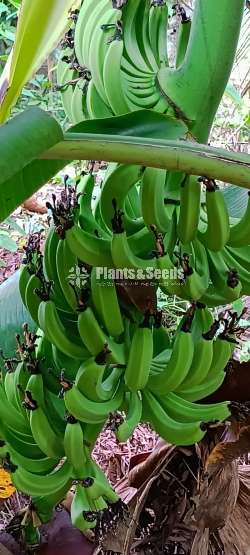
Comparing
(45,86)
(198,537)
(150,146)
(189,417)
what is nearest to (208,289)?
(189,417)

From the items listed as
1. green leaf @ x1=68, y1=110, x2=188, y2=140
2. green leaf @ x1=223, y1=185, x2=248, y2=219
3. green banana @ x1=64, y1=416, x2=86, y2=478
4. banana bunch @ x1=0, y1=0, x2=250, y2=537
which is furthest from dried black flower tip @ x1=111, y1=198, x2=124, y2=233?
green leaf @ x1=223, y1=185, x2=248, y2=219

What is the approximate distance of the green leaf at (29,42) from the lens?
603 mm

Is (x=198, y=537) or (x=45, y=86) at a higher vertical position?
(x=45, y=86)

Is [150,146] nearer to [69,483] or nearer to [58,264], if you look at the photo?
[58,264]

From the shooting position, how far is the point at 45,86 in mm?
2357

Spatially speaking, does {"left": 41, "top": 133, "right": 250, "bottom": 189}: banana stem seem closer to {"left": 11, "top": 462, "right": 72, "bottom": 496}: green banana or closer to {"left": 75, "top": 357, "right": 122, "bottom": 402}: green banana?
{"left": 75, "top": 357, "right": 122, "bottom": 402}: green banana

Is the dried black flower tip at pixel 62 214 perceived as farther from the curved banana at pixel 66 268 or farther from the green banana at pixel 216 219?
the green banana at pixel 216 219

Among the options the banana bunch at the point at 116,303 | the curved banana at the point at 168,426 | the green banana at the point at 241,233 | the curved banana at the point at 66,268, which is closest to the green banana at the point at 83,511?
the banana bunch at the point at 116,303

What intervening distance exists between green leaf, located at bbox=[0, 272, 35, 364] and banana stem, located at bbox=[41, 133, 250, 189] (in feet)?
1.25

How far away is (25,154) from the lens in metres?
0.42

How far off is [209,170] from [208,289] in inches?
8.8

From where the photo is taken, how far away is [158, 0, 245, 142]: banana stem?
672mm

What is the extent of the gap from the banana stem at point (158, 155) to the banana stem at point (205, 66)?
18 cm

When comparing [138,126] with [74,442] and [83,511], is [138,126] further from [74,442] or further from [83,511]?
[83,511]
